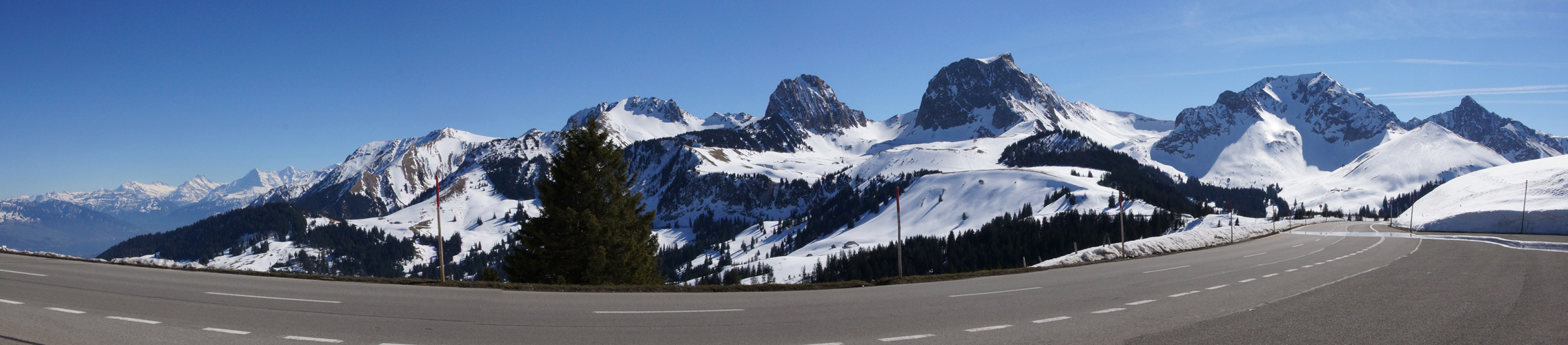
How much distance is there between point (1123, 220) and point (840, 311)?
9493 cm

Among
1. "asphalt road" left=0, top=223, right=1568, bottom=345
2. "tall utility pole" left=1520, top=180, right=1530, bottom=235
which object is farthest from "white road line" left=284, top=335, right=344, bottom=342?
"tall utility pole" left=1520, top=180, right=1530, bottom=235

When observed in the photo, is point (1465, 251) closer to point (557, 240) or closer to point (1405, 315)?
point (1405, 315)

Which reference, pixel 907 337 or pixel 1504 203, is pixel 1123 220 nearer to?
pixel 1504 203

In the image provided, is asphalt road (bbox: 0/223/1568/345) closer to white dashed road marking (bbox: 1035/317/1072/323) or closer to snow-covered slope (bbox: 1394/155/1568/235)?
white dashed road marking (bbox: 1035/317/1072/323)

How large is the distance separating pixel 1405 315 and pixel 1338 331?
264 cm

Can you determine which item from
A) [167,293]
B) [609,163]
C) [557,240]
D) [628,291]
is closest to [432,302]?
[628,291]

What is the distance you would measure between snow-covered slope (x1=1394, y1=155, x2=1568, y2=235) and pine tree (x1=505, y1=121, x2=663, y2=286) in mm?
75997

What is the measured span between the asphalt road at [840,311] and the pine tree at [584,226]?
915 centimetres

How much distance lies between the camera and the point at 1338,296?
14.5m

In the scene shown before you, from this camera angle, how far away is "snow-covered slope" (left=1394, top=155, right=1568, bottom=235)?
187 ft

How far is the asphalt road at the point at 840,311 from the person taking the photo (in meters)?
10.6

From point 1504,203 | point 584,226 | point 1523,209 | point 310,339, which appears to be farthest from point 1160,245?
point 1504,203

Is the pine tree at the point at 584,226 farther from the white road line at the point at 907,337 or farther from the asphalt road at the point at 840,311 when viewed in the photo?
the white road line at the point at 907,337

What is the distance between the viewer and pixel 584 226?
90.8 feet
